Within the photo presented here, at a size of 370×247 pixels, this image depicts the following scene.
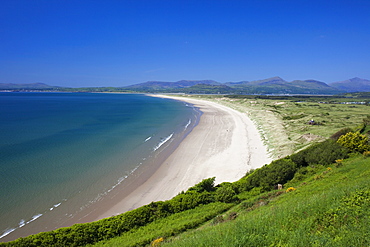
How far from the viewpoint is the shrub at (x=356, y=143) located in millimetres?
19950

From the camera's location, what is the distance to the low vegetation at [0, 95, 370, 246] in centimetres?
659

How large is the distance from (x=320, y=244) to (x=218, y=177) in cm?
1785

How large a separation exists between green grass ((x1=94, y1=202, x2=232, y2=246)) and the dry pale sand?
20.8 feet

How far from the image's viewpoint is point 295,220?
7.45 meters

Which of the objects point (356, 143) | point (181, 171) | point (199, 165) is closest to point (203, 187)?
point (181, 171)

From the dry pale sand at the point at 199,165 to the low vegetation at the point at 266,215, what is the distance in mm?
5469

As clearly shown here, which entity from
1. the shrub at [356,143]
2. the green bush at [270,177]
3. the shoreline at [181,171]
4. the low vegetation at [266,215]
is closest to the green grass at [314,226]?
the low vegetation at [266,215]

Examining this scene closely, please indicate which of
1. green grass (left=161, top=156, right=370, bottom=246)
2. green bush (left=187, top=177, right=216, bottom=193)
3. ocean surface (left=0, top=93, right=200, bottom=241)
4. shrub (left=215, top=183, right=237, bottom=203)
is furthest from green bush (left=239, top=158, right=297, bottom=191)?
ocean surface (left=0, top=93, right=200, bottom=241)

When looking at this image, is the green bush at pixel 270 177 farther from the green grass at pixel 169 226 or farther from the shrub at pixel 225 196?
the green grass at pixel 169 226

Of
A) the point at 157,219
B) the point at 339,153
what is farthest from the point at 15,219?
the point at 339,153

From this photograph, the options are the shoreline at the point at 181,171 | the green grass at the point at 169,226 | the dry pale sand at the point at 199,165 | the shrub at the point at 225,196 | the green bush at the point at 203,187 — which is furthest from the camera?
the dry pale sand at the point at 199,165

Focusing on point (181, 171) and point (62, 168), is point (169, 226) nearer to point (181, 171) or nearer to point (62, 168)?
point (181, 171)

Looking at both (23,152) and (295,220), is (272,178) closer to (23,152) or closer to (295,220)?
(295,220)

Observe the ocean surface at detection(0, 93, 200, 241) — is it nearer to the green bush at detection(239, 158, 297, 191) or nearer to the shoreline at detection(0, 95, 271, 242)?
the shoreline at detection(0, 95, 271, 242)
